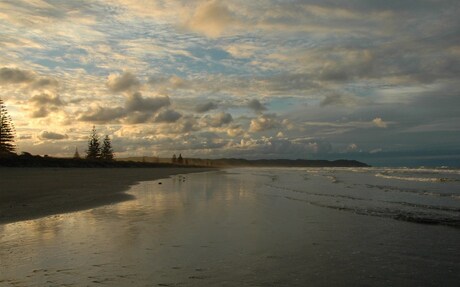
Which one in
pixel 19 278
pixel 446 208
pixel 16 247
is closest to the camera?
pixel 19 278

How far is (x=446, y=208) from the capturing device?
19781mm

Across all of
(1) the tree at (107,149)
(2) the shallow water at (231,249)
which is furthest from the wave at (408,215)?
(1) the tree at (107,149)

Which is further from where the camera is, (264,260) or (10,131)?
(10,131)

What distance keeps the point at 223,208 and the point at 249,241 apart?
8.03 m

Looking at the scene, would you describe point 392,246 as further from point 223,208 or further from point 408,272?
point 223,208

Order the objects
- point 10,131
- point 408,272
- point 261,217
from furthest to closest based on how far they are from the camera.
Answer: point 10,131
point 261,217
point 408,272

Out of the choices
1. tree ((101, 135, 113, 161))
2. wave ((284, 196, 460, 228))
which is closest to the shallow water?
wave ((284, 196, 460, 228))

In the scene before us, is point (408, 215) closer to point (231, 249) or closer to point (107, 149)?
point (231, 249)

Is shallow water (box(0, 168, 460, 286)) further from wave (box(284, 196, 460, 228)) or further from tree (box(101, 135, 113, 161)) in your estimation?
tree (box(101, 135, 113, 161))

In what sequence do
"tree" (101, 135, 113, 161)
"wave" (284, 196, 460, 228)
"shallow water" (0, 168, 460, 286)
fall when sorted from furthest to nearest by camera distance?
1. "tree" (101, 135, 113, 161)
2. "wave" (284, 196, 460, 228)
3. "shallow water" (0, 168, 460, 286)

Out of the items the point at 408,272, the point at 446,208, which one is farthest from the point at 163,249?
the point at 446,208

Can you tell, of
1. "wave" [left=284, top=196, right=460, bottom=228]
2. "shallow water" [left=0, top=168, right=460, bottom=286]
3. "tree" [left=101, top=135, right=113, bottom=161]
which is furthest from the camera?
"tree" [left=101, top=135, right=113, bottom=161]

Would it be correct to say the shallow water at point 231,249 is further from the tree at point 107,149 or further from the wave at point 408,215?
the tree at point 107,149

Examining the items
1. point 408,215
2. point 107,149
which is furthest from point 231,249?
point 107,149
